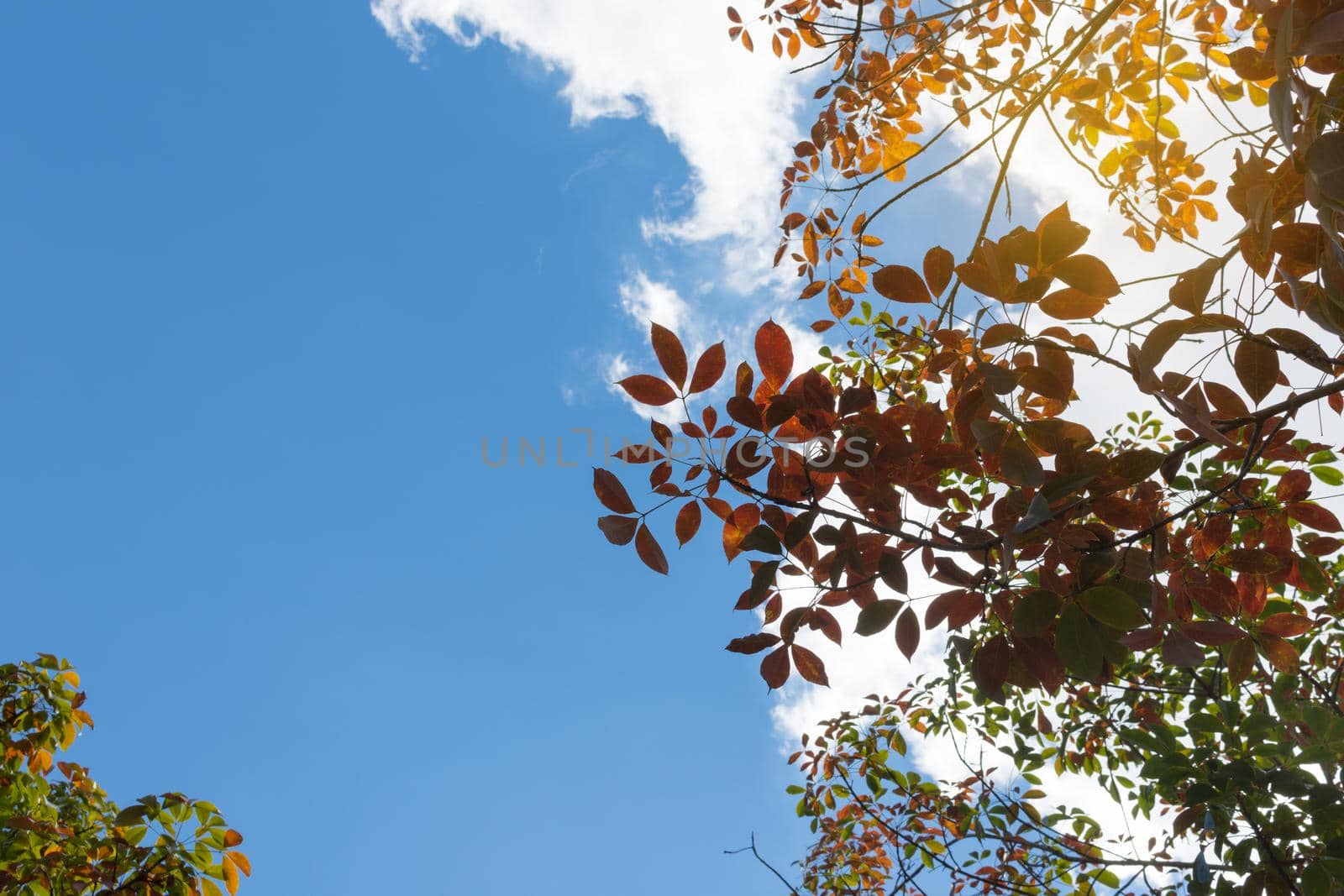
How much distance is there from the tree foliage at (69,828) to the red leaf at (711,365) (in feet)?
7.40

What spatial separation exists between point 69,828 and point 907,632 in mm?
2884

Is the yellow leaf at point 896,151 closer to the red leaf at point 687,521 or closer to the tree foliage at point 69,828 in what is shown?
the red leaf at point 687,521

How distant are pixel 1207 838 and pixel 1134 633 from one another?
4.38 ft

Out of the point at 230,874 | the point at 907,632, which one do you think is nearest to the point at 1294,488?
the point at 907,632

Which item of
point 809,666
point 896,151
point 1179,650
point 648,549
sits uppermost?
point 896,151

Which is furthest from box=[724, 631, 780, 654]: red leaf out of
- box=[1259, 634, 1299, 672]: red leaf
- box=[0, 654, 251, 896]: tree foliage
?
box=[0, 654, 251, 896]: tree foliage

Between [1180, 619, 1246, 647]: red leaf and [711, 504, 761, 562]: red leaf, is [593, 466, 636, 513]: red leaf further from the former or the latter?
[1180, 619, 1246, 647]: red leaf

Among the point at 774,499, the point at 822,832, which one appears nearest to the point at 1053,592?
the point at 774,499

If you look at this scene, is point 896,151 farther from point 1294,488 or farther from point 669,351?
point 669,351

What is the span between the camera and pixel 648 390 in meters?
1.22

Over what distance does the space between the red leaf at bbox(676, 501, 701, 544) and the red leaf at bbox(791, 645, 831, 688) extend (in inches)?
10.1

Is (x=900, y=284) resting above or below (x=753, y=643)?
above

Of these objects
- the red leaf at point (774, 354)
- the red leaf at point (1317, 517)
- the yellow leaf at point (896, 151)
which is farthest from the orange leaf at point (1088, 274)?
the yellow leaf at point (896, 151)

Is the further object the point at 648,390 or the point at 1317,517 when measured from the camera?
the point at 1317,517
